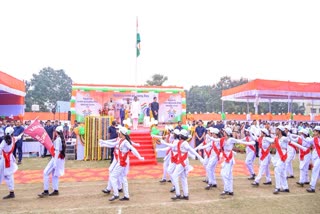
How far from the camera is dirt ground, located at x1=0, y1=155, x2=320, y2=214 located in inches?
284

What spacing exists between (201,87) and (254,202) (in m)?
50.7

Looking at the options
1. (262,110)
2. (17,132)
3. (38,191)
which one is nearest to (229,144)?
(38,191)

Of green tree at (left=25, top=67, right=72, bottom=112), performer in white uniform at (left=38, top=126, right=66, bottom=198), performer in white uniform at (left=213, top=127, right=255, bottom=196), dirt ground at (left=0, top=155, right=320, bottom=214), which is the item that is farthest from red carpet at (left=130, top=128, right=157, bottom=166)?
green tree at (left=25, top=67, right=72, bottom=112)

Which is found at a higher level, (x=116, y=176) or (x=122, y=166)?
(x=122, y=166)

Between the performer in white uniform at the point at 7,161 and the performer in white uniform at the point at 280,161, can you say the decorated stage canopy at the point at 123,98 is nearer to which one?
the performer in white uniform at the point at 7,161

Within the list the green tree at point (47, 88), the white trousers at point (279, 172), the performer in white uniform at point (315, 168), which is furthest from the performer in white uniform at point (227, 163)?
the green tree at point (47, 88)

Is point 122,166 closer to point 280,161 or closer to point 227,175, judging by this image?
point 227,175

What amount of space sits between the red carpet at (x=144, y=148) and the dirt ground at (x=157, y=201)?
379cm

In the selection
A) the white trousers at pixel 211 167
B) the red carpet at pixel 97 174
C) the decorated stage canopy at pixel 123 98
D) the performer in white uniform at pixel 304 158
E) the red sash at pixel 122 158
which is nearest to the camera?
the red sash at pixel 122 158

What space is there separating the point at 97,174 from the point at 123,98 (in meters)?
9.53

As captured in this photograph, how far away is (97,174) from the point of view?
11.6m

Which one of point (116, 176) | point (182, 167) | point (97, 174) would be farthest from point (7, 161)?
point (182, 167)

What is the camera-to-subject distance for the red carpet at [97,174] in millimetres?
10688

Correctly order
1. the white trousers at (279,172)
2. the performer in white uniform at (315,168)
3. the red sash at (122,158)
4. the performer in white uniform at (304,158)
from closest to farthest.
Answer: the red sash at (122,158) < the white trousers at (279,172) < the performer in white uniform at (315,168) < the performer in white uniform at (304,158)
